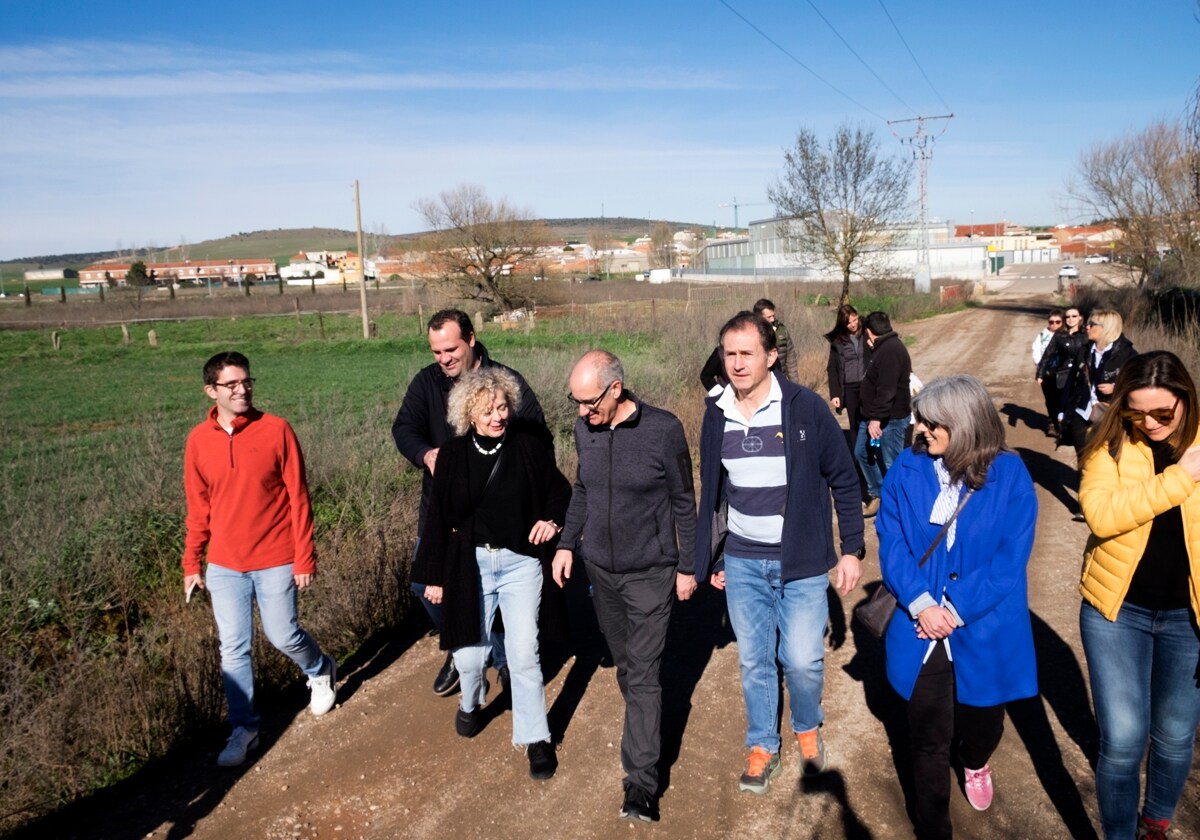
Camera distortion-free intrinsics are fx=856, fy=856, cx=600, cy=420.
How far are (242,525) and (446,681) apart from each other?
1.52 metres

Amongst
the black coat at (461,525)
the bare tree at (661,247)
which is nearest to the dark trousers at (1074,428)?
the black coat at (461,525)

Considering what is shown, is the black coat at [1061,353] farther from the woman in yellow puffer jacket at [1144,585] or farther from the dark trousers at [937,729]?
the dark trousers at [937,729]

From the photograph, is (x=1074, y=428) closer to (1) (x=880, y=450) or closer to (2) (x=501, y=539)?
(1) (x=880, y=450)

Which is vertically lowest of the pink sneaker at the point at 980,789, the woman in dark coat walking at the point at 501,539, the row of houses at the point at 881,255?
the pink sneaker at the point at 980,789

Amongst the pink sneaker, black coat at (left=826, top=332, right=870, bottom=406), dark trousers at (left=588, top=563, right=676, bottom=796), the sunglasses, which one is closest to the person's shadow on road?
black coat at (left=826, top=332, right=870, bottom=406)

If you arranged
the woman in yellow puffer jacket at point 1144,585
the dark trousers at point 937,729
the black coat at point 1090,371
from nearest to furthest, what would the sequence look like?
the woman in yellow puffer jacket at point 1144,585, the dark trousers at point 937,729, the black coat at point 1090,371

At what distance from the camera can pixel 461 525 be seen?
414cm

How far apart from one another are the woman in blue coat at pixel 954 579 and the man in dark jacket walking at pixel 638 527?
96 centimetres

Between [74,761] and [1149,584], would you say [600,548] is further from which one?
[74,761]

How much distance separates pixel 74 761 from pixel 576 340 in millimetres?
19427

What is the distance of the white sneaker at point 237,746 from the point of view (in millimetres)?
4312

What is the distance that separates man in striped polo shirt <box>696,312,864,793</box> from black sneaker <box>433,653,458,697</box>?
75.7 inches

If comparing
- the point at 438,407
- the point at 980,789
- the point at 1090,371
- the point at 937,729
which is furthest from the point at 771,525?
the point at 1090,371

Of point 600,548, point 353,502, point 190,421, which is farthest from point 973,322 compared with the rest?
point 600,548
